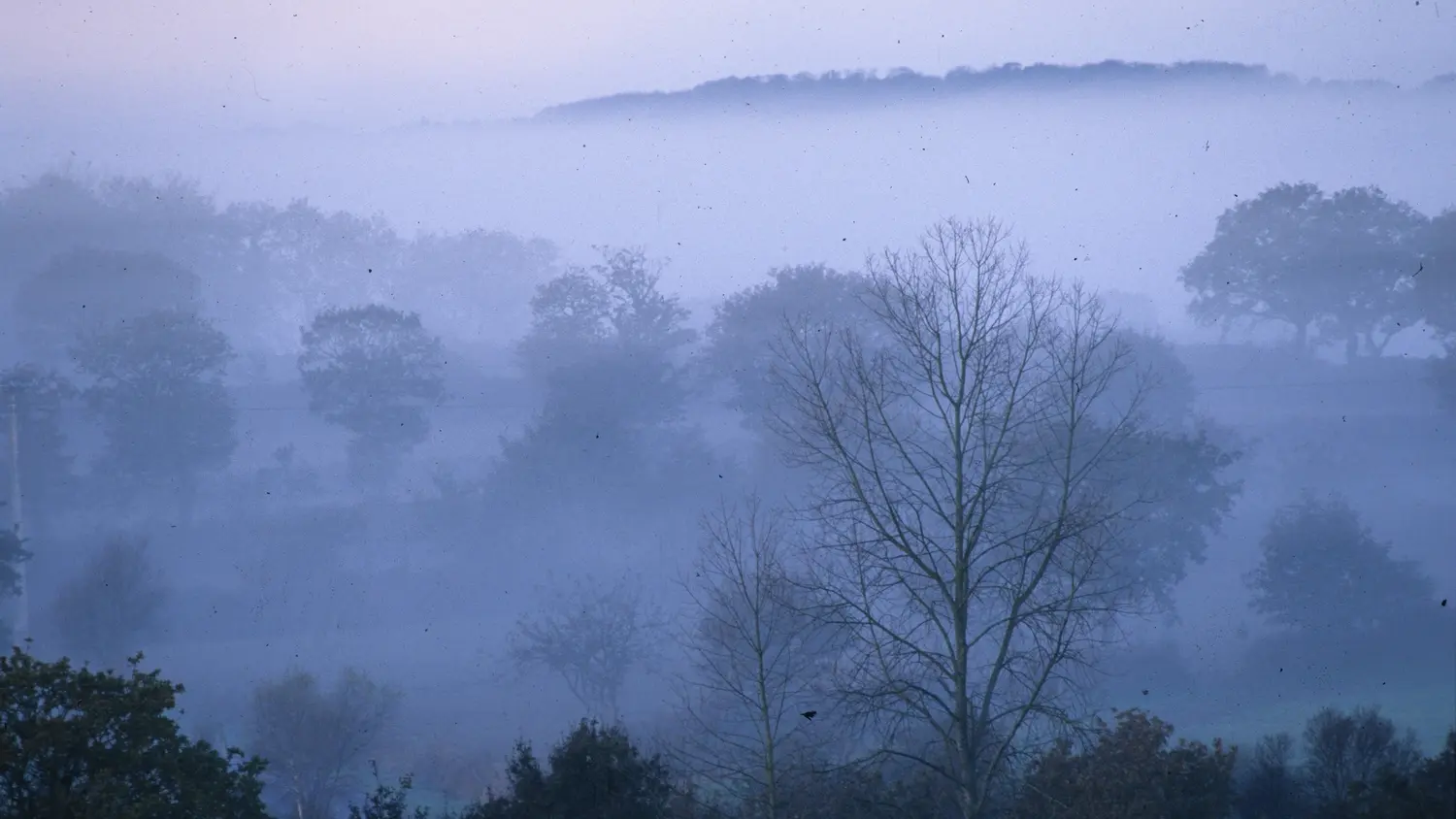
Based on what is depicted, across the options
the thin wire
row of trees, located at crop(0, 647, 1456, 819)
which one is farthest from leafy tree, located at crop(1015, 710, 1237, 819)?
the thin wire

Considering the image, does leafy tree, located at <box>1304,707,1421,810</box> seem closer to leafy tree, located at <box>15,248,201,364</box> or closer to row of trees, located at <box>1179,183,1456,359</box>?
row of trees, located at <box>1179,183,1456,359</box>

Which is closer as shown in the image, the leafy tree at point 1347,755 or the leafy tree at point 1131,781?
the leafy tree at point 1131,781

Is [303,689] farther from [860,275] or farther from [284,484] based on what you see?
[860,275]

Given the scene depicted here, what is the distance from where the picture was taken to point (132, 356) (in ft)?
73.9

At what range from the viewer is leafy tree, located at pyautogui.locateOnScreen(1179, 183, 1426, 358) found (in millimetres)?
21188

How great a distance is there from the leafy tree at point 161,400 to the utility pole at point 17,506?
145 centimetres

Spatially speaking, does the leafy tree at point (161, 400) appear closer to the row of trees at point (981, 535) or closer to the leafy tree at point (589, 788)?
the row of trees at point (981, 535)

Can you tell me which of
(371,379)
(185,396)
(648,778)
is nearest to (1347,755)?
(648,778)

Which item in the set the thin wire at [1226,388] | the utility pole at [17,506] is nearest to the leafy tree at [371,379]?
the thin wire at [1226,388]

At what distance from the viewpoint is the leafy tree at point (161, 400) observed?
73.0 feet

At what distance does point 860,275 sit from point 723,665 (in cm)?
941

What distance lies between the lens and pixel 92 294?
76.0ft

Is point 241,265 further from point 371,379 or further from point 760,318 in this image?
point 760,318

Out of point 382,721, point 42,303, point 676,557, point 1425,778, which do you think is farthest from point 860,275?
point 42,303
